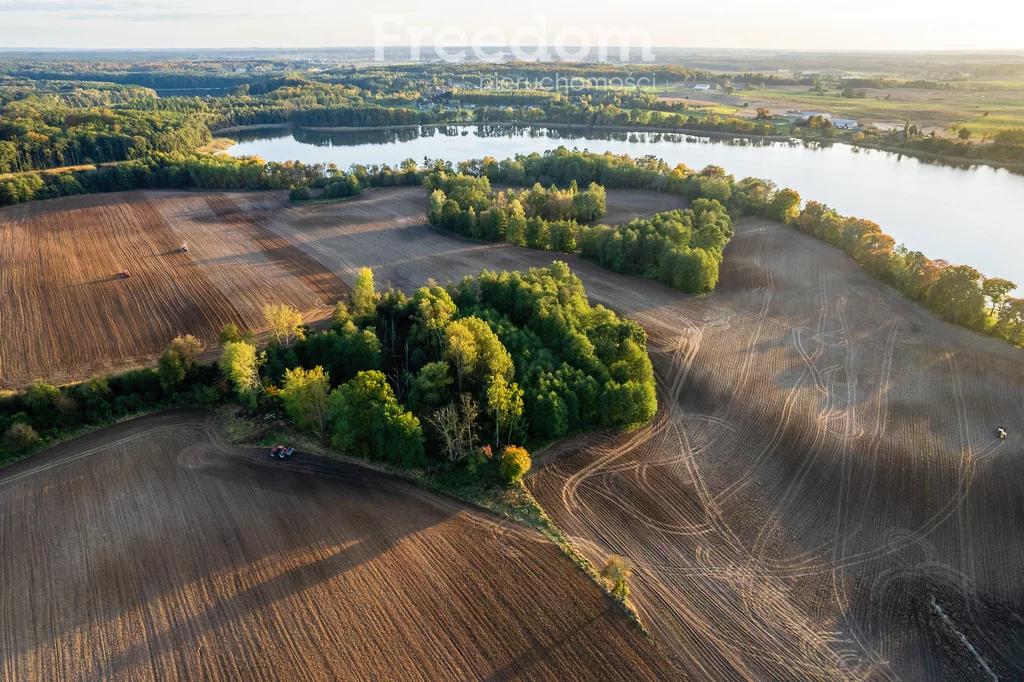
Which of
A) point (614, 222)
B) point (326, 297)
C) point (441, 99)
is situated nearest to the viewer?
point (326, 297)

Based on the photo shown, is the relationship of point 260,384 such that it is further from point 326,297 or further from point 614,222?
point 614,222

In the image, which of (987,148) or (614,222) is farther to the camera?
(987,148)

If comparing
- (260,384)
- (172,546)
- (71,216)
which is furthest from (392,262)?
(71,216)

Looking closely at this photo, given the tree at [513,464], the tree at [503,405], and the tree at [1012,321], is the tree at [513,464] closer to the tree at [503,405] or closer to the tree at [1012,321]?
the tree at [503,405]

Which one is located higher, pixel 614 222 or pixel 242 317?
pixel 614 222

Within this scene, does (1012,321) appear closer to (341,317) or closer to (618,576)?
(618,576)

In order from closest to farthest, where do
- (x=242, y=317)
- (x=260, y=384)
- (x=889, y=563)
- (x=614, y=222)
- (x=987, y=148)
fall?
(x=889, y=563) → (x=260, y=384) → (x=242, y=317) → (x=614, y=222) → (x=987, y=148)

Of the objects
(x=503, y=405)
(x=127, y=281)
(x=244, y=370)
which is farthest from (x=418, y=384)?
(x=127, y=281)
